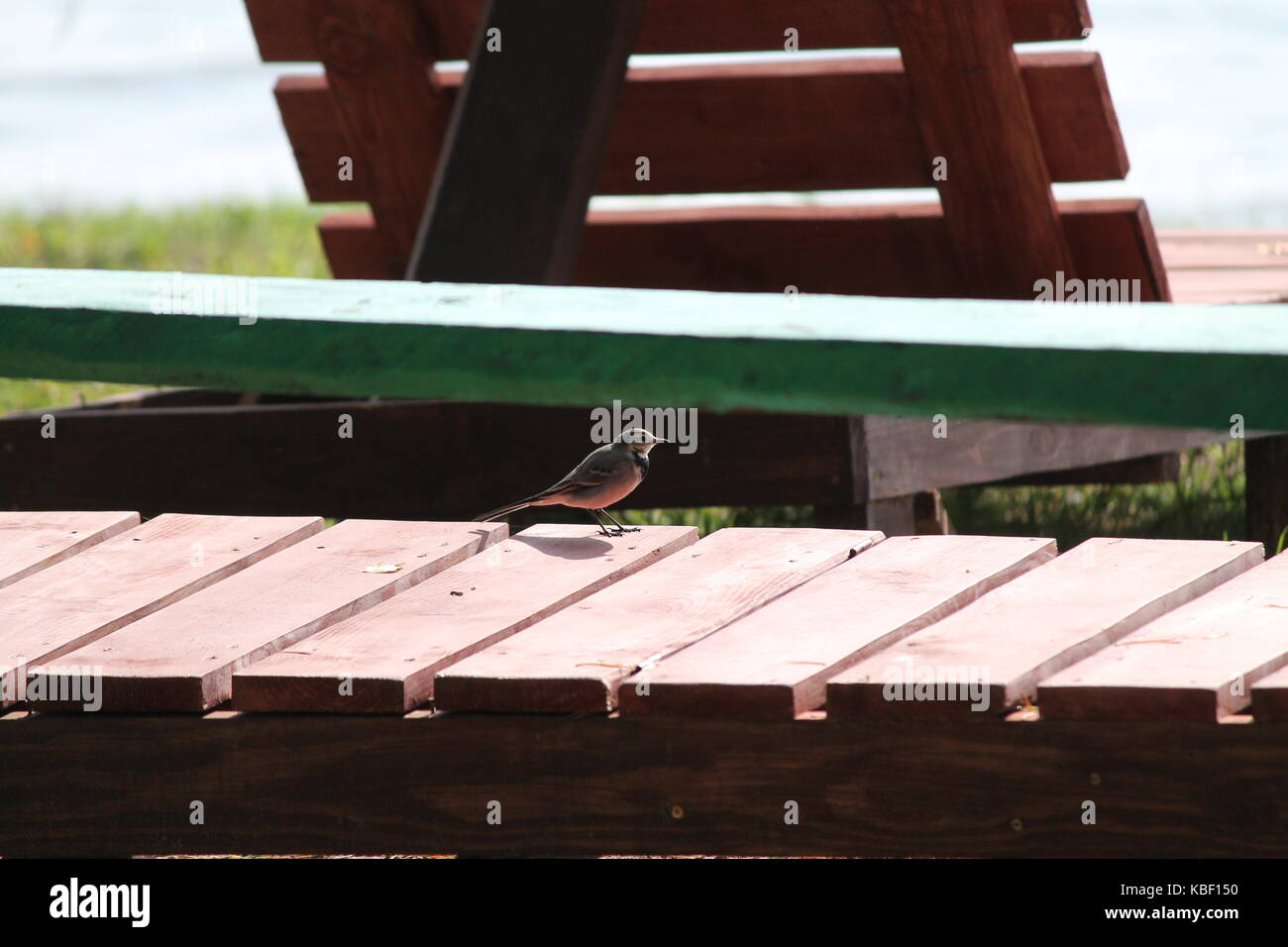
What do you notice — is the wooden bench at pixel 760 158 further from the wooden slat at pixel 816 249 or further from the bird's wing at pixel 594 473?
the bird's wing at pixel 594 473

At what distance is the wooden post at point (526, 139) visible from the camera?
4039 millimetres

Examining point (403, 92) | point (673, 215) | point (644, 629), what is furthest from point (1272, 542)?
point (644, 629)

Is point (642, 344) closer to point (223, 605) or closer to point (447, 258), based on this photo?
point (223, 605)

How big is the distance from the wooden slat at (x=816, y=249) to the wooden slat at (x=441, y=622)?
196 cm

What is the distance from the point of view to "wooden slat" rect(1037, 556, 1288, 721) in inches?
78.7

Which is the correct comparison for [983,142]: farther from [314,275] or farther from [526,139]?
[314,275]

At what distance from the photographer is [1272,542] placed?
5230 mm

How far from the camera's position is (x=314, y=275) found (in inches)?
352

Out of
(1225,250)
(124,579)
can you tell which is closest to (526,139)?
(124,579)

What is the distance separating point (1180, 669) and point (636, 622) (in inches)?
29.5

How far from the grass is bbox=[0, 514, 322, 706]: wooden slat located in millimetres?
330

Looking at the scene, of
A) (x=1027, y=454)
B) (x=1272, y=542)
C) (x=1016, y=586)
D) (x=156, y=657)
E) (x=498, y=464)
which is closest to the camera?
(x=156, y=657)

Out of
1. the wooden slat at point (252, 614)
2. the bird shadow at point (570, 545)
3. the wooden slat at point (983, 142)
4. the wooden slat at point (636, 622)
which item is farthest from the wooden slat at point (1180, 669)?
the wooden slat at point (983, 142)

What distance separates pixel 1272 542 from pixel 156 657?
384cm
